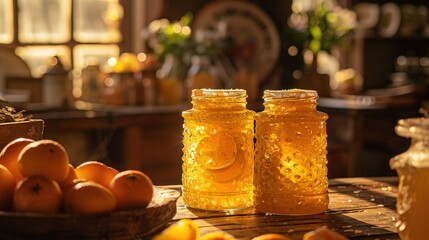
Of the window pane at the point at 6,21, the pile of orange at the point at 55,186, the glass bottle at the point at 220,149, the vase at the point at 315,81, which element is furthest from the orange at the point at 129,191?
the window pane at the point at 6,21

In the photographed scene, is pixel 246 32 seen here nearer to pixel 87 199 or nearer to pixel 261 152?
pixel 261 152

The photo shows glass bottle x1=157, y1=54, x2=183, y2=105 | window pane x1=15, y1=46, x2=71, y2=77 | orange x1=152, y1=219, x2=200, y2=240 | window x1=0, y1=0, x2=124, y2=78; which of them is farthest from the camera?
window pane x1=15, y1=46, x2=71, y2=77

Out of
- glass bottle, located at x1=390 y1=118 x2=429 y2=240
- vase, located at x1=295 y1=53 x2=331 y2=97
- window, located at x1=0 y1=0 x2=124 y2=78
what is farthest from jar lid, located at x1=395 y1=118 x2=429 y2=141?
window, located at x1=0 y1=0 x2=124 y2=78

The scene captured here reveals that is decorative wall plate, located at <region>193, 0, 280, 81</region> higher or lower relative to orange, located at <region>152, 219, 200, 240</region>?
higher

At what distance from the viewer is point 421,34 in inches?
243

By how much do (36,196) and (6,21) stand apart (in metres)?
3.59

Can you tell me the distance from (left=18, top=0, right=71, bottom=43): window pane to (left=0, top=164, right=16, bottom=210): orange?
3515 millimetres

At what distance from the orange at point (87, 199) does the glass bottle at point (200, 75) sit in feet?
9.09

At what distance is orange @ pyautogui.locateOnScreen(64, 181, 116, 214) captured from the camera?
102 centimetres

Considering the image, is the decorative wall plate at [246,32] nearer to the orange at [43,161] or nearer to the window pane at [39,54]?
the window pane at [39,54]

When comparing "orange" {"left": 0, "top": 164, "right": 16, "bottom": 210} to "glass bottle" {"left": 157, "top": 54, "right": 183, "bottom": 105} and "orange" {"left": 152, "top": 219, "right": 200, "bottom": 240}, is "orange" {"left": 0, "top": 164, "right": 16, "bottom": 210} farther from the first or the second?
"glass bottle" {"left": 157, "top": 54, "right": 183, "bottom": 105}

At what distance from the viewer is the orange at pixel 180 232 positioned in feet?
3.21

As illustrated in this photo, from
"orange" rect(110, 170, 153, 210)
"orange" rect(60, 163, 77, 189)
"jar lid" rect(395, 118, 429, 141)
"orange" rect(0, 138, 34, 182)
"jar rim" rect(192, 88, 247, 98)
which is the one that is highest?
"jar rim" rect(192, 88, 247, 98)

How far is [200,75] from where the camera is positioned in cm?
383
